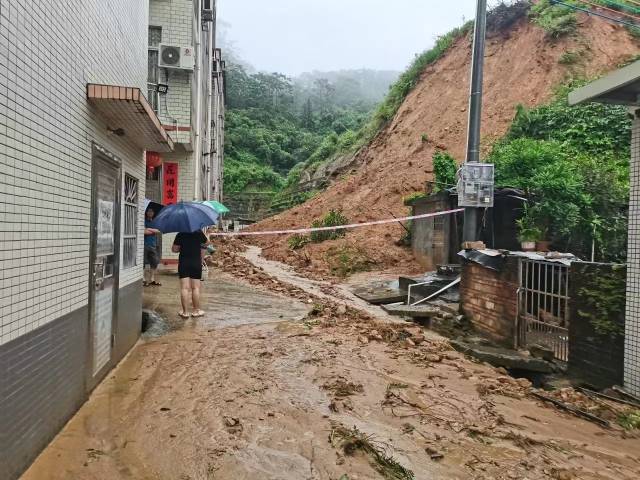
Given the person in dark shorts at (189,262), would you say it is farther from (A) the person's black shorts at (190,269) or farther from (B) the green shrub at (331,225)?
(B) the green shrub at (331,225)

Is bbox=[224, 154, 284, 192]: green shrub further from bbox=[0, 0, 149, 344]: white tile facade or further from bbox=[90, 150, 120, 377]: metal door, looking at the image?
bbox=[0, 0, 149, 344]: white tile facade

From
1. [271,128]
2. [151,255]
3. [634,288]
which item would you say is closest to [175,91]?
[151,255]

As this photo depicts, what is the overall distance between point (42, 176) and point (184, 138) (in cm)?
Answer: 974

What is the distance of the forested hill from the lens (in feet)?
143

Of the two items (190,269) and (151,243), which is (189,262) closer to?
(190,269)

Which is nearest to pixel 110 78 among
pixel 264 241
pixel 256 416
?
pixel 256 416

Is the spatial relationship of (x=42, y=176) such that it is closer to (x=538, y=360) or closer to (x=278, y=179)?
(x=538, y=360)

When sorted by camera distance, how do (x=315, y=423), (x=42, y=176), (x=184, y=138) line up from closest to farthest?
(x=42, y=176)
(x=315, y=423)
(x=184, y=138)

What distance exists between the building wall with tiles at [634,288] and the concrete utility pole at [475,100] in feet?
15.1

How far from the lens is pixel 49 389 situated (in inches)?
129

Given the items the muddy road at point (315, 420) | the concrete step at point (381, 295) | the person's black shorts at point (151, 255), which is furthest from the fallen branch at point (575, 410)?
the person's black shorts at point (151, 255)

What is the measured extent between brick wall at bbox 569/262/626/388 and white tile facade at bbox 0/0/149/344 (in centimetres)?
551

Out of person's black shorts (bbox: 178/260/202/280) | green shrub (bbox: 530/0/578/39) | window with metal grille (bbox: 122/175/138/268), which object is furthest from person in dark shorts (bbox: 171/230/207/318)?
green shrub (bbox: 530/0/578/39)

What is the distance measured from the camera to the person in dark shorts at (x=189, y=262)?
7.49m
